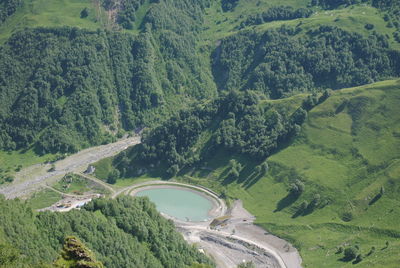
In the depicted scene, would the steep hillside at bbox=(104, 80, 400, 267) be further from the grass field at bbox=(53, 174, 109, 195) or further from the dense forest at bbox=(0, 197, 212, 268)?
the dense forest at bbox=(0, 197, 212, 268)

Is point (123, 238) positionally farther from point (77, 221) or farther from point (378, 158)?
point (378, 158)

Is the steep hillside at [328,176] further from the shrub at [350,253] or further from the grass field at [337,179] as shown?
the shrub at [350,253]

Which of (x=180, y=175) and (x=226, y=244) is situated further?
(x=180, y=175)

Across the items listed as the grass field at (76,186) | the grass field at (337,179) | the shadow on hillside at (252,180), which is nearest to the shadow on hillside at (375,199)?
the grass field at (337,179)

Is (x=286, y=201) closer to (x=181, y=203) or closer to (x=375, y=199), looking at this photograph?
(x=375, y=199)

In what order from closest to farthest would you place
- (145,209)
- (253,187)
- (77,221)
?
(77,221) < (145,209) < (253,187)

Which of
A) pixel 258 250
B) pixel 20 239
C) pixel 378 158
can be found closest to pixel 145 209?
pixel 258 250
